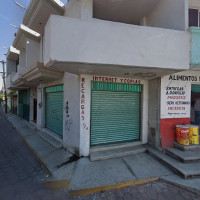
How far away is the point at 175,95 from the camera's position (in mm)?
4453

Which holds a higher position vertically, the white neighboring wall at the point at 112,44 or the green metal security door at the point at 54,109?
the white neighboring wall at the point at 112,44

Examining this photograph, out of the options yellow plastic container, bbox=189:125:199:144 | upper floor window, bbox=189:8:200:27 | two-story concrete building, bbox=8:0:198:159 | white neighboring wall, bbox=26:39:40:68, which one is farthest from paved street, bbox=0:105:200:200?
white neighboring wall, bbox=26:39:40:68

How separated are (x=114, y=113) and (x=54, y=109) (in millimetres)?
3452

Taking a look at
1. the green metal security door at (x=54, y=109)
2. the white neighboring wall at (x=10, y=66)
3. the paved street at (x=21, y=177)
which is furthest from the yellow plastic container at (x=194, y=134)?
the white neighboring wall at (x=10, y=66)

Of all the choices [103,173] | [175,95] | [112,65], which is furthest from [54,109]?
[175,95]

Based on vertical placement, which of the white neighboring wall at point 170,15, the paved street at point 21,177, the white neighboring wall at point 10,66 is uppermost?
the white neighboring wall at point 10,66

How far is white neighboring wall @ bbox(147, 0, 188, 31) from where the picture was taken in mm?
3681

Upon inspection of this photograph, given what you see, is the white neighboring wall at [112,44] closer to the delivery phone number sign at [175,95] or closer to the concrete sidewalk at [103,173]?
the delivery phone number sign at [175,95]

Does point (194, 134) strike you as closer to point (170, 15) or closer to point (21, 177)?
point (170, 15)

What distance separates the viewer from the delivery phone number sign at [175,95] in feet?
14.3

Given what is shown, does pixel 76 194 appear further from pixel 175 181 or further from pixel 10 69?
pixel 10 69

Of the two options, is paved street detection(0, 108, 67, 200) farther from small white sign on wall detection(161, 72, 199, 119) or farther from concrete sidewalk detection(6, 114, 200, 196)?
small white sign on wall detection(161, 72, 199, 119)

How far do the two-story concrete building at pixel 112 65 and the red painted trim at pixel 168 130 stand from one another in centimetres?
4

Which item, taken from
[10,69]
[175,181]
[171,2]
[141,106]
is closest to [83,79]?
[141,106]
